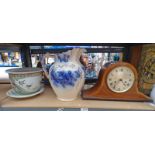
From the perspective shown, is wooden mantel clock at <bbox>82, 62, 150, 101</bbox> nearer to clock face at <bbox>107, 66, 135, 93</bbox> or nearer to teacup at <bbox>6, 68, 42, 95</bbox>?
clock face at <bbox>107, 66, 135, 93</bbox>

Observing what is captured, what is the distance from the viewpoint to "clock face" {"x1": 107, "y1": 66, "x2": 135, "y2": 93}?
0.48m

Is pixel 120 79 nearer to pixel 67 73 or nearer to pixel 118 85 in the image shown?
pixel 118 85

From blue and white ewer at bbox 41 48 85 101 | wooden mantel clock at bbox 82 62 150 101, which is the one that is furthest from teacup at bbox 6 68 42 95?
wooden mantel clock at bbox 82 62 150 101

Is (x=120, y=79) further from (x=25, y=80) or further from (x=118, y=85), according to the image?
(x=25, y=80)

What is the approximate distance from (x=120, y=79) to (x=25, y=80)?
367 mm

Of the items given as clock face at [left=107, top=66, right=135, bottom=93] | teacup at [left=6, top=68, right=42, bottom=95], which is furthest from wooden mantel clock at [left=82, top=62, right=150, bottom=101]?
teacup at [left=6, top=68, right=42, bottom=95]

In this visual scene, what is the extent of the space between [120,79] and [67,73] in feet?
0.68

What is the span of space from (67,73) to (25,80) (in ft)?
0.55

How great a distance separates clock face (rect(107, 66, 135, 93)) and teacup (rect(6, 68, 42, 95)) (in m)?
0.29

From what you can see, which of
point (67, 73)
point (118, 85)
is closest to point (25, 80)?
point (67, 73)

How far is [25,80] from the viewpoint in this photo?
1.57 ft

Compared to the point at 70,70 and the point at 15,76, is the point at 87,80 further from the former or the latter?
the point at 15,76

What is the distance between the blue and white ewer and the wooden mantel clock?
0.08 metres

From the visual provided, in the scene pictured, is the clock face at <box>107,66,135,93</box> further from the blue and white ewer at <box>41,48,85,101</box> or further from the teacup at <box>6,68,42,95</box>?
the teacup at <box>6,68,42,95</box>
